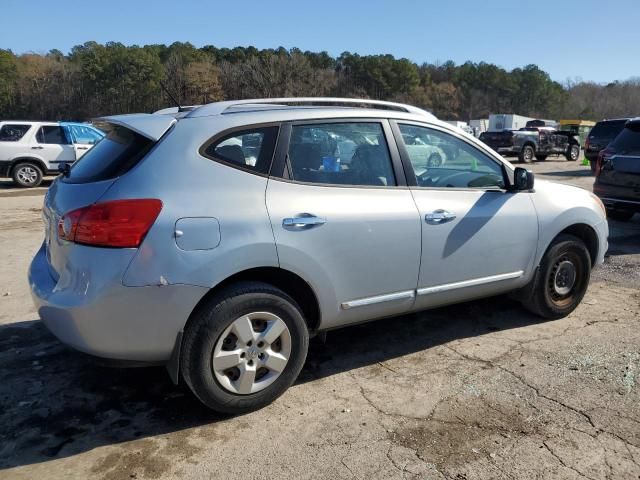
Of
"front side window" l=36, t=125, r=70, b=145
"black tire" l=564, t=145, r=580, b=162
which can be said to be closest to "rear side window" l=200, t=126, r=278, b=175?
"front side window" l=36, t=125, r=70, b=145

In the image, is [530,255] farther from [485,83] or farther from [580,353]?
[485,83]

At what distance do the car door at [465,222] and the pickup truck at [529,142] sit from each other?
21.2 metres

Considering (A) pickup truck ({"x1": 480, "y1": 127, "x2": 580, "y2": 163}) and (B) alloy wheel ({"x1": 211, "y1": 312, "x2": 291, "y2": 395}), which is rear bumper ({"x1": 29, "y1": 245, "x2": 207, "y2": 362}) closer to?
(B) alloy wheel ({"x1": 211, "y1": 312, "x2": 291, "y2": 395})

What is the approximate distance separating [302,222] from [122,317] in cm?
109

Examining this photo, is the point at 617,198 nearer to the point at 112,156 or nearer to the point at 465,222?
the point at 465,222

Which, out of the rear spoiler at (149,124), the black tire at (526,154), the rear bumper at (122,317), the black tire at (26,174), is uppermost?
the rear spoiler at (149,124)

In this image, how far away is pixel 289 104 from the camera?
11.9ft

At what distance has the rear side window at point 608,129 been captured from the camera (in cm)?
1820

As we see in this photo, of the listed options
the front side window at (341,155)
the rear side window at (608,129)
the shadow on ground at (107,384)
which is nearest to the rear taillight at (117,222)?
the front side window at (341,155)

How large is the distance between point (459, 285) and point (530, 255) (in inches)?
31.1

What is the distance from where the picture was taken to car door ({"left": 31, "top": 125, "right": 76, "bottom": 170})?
14.8 metres

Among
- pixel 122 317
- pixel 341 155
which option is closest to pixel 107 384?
pixel 122 317

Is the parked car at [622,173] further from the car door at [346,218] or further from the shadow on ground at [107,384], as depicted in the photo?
the car door at [346,218]

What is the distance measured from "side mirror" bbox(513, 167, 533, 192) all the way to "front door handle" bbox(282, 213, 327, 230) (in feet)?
5.85
